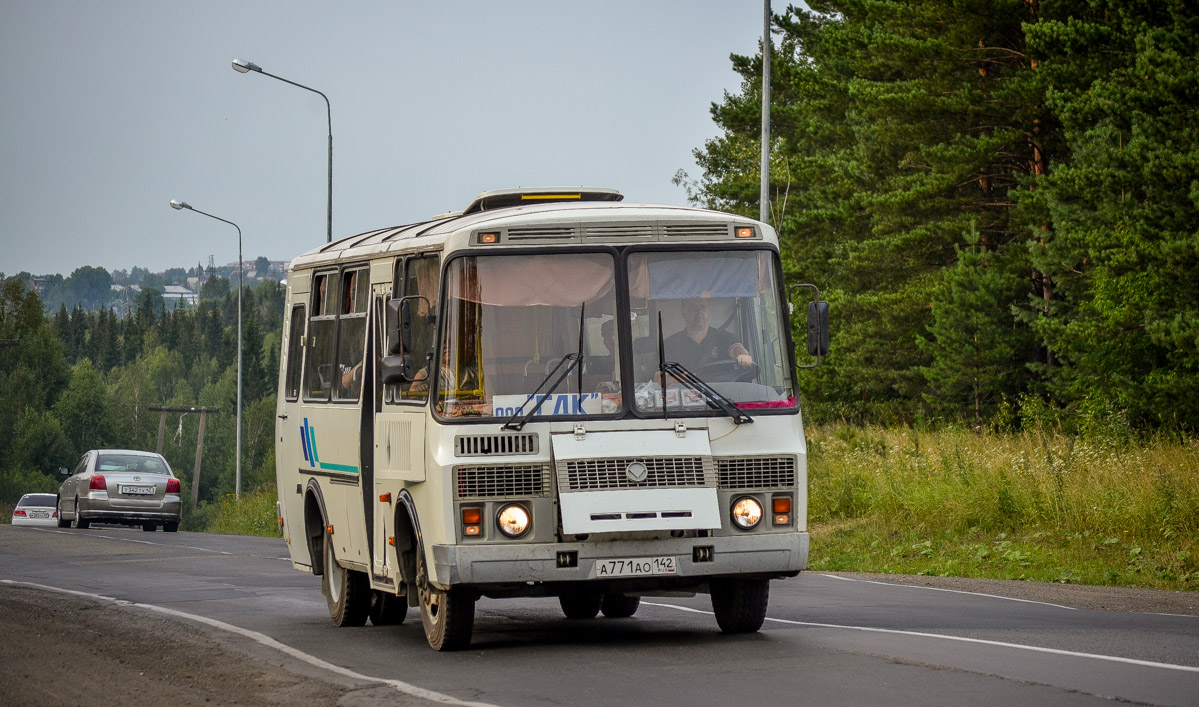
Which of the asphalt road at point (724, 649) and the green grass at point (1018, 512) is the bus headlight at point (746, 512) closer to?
the asphalt road at point (724, 649)

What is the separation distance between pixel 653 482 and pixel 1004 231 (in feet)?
106

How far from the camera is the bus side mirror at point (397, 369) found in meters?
11.2

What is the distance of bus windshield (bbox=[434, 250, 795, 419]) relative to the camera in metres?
11.1

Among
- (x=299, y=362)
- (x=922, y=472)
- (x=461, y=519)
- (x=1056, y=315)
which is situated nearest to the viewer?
(x=461, y=519)

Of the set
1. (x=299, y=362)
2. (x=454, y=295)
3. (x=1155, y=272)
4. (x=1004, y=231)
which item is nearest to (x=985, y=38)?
(x=1004, y=231)

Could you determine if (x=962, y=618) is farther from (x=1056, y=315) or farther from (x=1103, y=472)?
(x=1056, y=315)

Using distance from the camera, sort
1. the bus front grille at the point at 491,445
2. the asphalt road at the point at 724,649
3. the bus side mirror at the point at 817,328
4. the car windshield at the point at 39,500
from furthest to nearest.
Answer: the car windshield at the point at 39,500 < the bus side mirror at the point at 817,328 < the bus front grille at the point at 491,445 < the asphalt road at the point at 724,649

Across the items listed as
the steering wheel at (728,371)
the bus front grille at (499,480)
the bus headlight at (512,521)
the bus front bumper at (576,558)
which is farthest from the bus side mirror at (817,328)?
the bus headlight at (512,521)

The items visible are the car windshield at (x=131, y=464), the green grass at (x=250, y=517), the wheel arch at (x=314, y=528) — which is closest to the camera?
the wheel arch at (x=314, y=528)

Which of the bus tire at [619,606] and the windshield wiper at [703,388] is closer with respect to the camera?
the windshield wiper at [703,388]

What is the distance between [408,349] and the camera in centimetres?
1113

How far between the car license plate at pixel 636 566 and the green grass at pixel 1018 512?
8.70 m

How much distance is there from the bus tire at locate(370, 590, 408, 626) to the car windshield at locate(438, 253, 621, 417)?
3.58 m

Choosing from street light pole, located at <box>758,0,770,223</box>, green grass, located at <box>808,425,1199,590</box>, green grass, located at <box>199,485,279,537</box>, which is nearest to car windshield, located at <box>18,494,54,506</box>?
green grass, located at <box>199,485,279,537</box>
